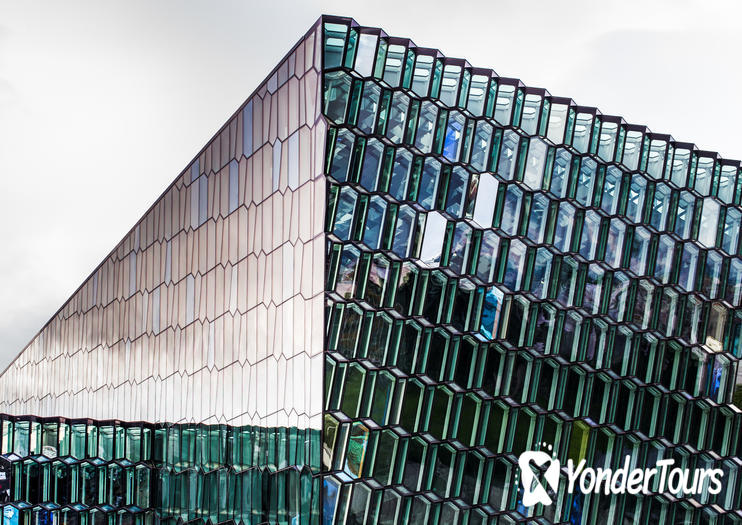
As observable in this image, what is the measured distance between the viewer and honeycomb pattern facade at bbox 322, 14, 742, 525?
1984 centimetres

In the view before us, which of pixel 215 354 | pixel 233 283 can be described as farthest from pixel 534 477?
pixel 215 354

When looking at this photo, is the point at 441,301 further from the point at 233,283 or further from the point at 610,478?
the point at 233,283

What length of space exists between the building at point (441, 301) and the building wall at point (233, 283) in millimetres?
108

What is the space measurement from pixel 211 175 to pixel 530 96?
10.3 meters

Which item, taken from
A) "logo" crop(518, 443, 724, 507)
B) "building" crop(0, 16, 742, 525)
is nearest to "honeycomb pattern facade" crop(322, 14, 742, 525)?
"building" crop(0, 16, 742, 525)

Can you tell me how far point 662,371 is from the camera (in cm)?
2394

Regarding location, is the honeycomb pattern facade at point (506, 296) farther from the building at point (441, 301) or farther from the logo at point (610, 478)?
the logo at point (610, 478)

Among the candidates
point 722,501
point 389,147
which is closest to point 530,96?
point 389,147

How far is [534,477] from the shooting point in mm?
21750

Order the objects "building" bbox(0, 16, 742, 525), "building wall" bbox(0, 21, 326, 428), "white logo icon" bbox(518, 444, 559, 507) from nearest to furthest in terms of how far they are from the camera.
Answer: "building" bbox(0, 16, 742, 525)
"building wall" bbox(0, 21, 326, 428)
"white logo icon" bbox(518, 444, 559, 507)

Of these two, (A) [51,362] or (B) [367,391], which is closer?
(B) [367,391]

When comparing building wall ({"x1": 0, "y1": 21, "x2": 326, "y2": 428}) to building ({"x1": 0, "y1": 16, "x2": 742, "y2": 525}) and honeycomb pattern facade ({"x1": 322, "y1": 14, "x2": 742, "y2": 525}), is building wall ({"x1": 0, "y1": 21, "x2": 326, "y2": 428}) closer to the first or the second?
building ({"x1": 0, "y1": 16, "x2": 742, "y2": 525})

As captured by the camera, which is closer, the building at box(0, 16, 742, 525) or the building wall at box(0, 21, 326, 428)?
the building at box(0, 16, 742, 525)

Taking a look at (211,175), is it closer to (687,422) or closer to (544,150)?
(544,150)
